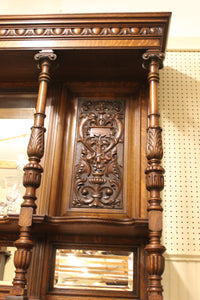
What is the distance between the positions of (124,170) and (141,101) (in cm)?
48

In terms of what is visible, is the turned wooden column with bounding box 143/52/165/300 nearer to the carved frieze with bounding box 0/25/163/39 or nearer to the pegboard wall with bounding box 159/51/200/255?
the carved frieze with bounding box 0/25/163/39

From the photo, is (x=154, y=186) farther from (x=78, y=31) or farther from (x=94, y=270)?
(x=78, y=31)

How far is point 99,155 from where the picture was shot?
7.32 ft

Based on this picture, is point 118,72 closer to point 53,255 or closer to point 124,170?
point 124,170

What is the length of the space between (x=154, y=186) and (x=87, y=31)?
3.20 feet

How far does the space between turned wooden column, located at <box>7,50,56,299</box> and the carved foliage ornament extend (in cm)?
41

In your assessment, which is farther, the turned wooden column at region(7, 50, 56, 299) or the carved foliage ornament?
the carved foliage ornament

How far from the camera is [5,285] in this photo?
2.00 metres

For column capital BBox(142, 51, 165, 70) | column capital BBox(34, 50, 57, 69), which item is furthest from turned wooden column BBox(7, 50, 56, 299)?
column capital BBox(142, 51, 165, 70)

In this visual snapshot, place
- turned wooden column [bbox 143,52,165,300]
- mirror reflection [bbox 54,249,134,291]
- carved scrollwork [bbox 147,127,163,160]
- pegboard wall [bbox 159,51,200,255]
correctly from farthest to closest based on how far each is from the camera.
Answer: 1. pegboard wall [bbox 159,51,200,255]
2. mirror reflection [bbox 54,249,134,291]
3. carved scrollwork [bbox 147,127,163,160]
4. turned wooden column [bbox 143,52,165,300]

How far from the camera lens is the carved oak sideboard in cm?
184

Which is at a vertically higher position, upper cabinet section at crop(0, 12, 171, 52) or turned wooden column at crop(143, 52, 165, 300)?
upper cabinet section at crop(0, 12, 171, 52)

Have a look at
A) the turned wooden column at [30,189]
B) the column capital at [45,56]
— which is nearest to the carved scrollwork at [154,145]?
the turned wooden column at [30,189]

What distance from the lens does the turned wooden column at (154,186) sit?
5.37 feet
